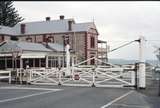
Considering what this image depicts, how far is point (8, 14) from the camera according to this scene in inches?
3231

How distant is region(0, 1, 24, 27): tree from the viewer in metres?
81.1

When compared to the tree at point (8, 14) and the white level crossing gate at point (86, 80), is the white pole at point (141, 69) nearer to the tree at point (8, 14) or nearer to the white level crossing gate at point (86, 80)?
the white level crossing gate at point (86, 80)

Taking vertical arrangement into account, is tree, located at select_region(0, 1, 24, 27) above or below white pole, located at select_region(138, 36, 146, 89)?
above

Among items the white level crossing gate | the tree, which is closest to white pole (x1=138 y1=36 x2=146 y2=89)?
the white level crossing gate

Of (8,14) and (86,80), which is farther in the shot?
(8,14)

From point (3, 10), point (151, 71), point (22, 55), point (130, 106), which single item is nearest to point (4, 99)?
point (130, 106)

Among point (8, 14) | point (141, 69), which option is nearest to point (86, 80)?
point (141, 69)

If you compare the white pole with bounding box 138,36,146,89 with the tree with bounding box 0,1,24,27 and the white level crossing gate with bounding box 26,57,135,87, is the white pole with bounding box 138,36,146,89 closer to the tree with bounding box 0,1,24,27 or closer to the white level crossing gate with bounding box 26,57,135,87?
the white level crossing gate with bounding box 26,57,135,87

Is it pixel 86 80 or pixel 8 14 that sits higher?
pixel 8 14

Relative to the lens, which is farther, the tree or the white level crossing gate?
the tree

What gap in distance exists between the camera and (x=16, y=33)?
69.4 m

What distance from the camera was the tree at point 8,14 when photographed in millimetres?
81125

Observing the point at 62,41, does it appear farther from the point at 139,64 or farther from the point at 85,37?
the point at 139,64

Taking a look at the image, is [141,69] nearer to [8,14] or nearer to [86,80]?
[86,80]
